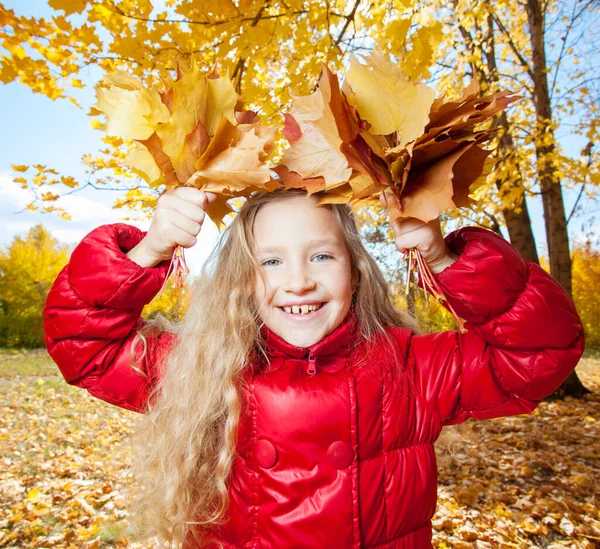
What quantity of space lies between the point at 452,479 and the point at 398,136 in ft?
12.1

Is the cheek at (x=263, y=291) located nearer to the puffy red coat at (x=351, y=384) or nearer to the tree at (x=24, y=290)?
the puffy red coat at (x=351, y=384)

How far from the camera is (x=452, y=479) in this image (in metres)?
4.02

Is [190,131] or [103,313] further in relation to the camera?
[103,313]

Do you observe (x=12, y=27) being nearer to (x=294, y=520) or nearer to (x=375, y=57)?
(x=375, y=57)

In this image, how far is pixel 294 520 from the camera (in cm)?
141

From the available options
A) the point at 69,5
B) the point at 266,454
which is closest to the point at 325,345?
the point at 266,454

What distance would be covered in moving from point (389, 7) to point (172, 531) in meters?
3.70

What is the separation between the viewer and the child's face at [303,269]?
4.79 feet

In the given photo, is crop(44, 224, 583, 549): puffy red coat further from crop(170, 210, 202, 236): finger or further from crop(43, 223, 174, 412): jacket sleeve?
crop(170, 210, 202, 236): finger

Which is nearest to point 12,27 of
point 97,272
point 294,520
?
point 97,272

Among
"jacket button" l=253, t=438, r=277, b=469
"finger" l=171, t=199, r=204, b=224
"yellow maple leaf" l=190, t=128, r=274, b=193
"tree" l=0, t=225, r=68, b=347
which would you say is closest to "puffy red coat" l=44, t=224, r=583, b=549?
"jacket button" l=253, t=438, r=277, b=469

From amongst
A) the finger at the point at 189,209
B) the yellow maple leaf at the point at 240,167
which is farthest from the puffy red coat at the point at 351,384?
the yellow maple leaf at the point at 240,167

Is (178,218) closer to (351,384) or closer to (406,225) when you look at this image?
(406,225)

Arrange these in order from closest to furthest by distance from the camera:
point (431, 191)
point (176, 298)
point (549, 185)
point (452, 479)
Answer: point (431, 191)
point (176, 298)
point (452, 479)
point (549, 185)
